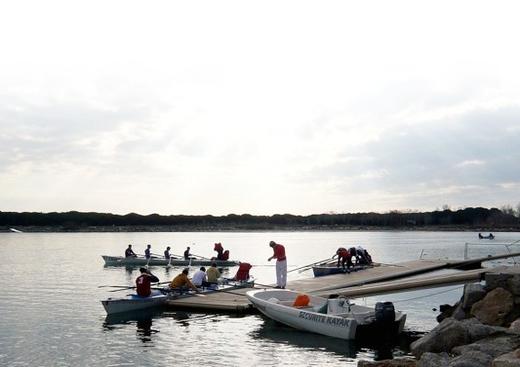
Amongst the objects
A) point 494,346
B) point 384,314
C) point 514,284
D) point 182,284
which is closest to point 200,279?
point 182,284

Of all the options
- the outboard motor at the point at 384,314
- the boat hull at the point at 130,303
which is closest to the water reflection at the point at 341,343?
the outboard motor at the point at 384,314

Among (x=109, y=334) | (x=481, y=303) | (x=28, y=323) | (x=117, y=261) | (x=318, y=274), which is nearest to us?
(x=481, y=303)

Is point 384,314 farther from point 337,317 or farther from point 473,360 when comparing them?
point 473,360

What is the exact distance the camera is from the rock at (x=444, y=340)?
518 inches

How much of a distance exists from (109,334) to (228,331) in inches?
151

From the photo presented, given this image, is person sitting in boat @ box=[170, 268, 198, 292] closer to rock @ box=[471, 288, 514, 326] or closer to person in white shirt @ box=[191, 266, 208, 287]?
person in white shirt @ box=[191, 266, 208, 287]

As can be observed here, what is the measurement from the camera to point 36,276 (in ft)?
131

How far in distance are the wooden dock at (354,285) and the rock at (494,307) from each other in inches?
121

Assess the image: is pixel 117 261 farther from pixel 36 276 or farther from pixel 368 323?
pixel 368 323

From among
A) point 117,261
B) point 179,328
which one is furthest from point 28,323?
point 117,261

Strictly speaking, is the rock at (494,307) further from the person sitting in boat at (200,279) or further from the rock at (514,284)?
the person sitting in boat at (200,279)

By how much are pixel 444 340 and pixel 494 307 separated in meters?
3.07

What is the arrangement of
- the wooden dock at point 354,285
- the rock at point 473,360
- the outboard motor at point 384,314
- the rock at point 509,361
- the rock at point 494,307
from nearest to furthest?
the rock at point 509,361 < the rock at point 473,360 < the rock at point 494,307 < the outboard motor at point 384,314 < the wooden dock at point 354,285

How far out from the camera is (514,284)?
15.2 metres
